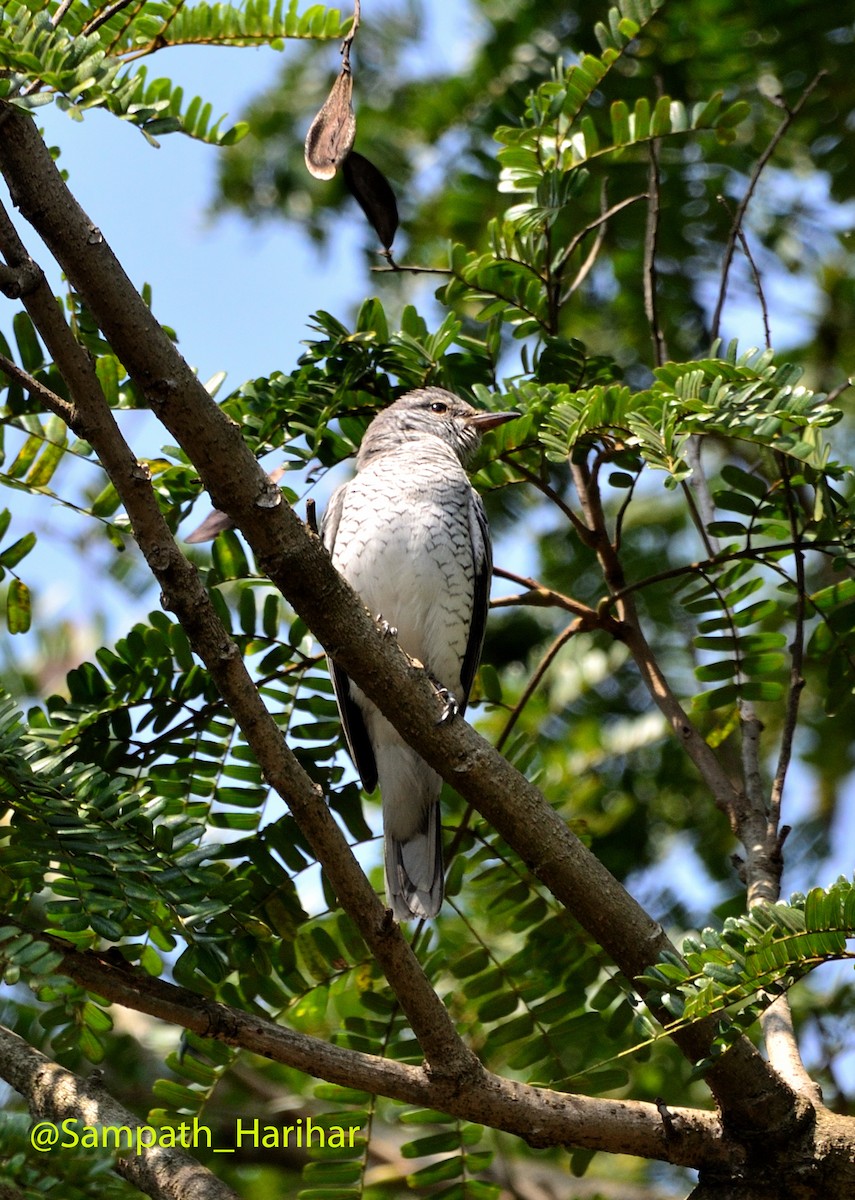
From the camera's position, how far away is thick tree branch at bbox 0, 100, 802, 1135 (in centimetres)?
233

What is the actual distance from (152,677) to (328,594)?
86 centimetres

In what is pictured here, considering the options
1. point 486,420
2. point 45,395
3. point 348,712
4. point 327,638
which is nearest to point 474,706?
point 348,712

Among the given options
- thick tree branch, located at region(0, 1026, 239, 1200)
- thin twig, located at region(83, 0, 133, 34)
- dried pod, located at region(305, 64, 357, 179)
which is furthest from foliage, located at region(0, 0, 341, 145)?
thick tree branch, located at region(0, 1026, 239, 1200)

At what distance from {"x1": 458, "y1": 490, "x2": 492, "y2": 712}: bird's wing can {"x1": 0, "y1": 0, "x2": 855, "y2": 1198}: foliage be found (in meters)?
0.24

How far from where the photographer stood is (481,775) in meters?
2.78

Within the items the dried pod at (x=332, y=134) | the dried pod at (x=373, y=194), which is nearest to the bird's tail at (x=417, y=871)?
the dried pod at (x=373, y=194)

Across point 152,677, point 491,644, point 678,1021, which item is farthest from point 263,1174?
point 678,1021

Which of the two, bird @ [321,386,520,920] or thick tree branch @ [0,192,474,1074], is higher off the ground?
bird @ [321,386,520,920]

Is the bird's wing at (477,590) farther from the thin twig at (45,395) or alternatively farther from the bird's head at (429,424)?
the thin twig at (45,395)

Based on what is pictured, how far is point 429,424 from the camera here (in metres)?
4.69

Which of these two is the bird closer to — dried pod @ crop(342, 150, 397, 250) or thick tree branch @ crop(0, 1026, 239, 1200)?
dried pod @ crop(342, 150, 397, 250)

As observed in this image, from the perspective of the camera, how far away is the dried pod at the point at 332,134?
103 inches

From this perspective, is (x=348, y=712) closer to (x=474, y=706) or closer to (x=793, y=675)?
(x=474, y=706)

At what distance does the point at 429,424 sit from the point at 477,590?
74cm
